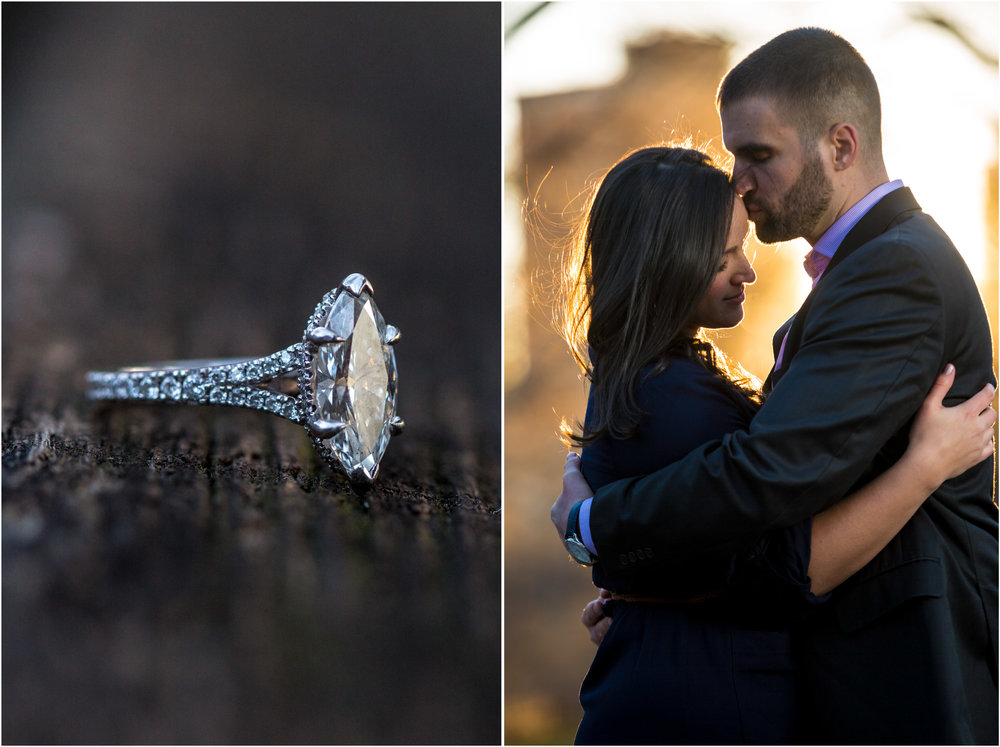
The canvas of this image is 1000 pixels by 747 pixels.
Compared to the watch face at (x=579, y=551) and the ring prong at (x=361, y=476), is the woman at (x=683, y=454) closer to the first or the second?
the watch face at (x=579, y=551)

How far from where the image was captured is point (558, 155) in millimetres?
2375

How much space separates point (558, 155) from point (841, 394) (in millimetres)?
1911

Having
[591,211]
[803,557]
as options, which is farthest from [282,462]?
[803,557]

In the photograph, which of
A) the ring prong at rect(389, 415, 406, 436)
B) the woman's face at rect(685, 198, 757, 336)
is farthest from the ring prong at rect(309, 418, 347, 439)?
the woman's face at rect(685, 198, 757, 336)

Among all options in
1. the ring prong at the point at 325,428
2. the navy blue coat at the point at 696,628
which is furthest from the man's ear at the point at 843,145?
the ring prong at the point at 325,428

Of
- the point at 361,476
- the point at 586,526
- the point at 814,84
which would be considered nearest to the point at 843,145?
the point at 814,84

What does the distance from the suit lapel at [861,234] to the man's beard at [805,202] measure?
0.18 ft

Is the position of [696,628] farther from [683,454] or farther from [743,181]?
[743,181]

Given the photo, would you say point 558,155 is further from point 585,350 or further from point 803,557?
point 803,557

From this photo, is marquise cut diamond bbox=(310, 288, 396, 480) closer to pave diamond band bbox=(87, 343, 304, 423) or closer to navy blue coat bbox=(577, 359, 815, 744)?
pave diamond band bbox=(87, 343, 304, 423)

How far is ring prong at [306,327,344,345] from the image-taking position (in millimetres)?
680

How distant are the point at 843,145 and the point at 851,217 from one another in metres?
0.08

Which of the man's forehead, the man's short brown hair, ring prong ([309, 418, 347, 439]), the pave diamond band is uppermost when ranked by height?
the man's short brown hair

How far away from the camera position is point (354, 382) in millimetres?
734
